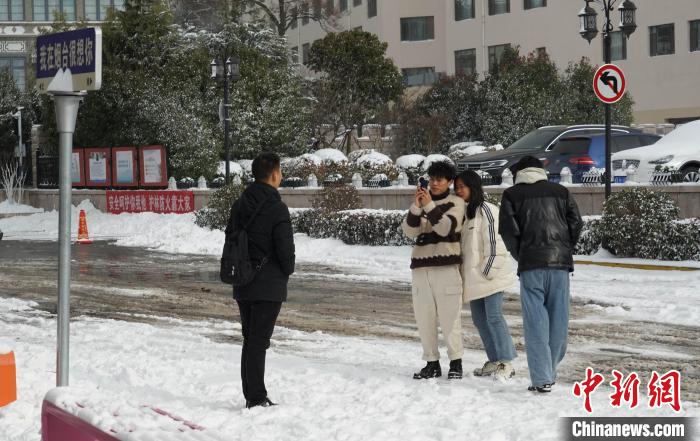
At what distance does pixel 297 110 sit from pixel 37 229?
11645 millimetres

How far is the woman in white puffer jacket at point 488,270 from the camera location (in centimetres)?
907

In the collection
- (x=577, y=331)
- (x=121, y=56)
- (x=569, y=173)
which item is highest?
(x=121, y=56)

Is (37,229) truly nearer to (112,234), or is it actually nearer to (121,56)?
(112,234)

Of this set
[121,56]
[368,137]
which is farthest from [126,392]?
[368,137]

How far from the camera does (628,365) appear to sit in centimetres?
986

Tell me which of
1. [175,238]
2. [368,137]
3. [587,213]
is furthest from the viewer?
[368,137]

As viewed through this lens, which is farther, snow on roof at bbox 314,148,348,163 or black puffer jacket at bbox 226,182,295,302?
snow on roof at bbox 314,148,348,163

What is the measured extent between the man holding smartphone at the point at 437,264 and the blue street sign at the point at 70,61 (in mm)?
2879

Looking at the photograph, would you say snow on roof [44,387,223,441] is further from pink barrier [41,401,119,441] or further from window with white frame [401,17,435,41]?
window with white frame [401,17,435,41]

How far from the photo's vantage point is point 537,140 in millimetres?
27094

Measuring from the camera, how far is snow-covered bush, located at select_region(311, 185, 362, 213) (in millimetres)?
24922

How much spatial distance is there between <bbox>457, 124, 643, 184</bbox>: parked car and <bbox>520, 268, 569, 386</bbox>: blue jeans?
17125 mm

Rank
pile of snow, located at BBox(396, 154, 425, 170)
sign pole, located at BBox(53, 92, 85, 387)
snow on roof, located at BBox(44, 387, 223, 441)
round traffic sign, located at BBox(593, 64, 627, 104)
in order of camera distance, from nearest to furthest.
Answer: snow on roof, located at BBox(44, 387, 223, 441) → sign pole, located at BBox(53, 92, 85, 387) → round traffic sign, located at BBox(593, 64, 627, 104) → pile of snow, located at BBox(396, 154, 425, 170)

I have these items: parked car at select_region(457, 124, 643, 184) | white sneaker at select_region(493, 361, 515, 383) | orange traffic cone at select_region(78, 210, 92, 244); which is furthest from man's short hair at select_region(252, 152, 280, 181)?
orange traffic cone at select_region(78, 210, 92, 244)
